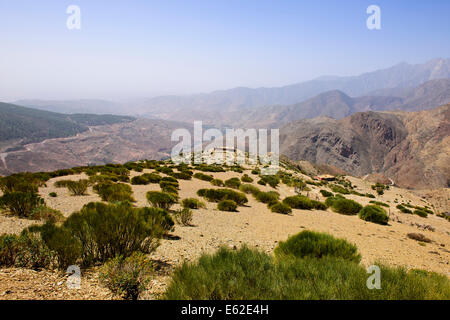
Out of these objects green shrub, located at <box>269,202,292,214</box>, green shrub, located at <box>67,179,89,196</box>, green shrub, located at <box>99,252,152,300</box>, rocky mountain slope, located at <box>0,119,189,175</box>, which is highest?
green shrub, located at <box>99,252,152,300</box>

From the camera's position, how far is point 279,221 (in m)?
10.9

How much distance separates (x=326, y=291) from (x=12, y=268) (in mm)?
4535

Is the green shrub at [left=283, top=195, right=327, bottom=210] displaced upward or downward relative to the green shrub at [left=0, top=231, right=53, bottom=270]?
downward

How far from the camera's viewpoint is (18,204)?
25.7 ft

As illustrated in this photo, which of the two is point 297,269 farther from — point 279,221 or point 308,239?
point 279,221

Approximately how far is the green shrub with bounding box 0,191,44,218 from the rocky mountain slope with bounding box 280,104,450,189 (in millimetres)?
97165

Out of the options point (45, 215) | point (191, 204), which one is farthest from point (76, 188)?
point (191, 204)

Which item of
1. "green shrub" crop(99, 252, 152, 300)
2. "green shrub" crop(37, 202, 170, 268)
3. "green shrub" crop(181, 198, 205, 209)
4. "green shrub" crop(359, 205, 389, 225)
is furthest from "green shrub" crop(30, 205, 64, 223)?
"green shrub" crop(359, 205, 389, 225)

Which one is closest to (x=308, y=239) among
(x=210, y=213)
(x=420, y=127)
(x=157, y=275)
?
(x=157, y=275)

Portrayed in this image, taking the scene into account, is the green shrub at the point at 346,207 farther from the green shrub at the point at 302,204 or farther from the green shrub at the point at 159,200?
the green shrub at the point at 159,200

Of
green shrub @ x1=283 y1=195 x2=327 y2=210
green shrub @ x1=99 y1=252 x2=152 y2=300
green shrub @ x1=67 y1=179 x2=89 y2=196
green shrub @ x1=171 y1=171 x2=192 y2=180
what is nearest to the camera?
green shrub @ x1=99 y1=252 x2=152 y2=300

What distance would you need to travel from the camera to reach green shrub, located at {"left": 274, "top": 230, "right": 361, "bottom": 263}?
4811mm

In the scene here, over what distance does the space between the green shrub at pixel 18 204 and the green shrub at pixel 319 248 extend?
26.0 feet

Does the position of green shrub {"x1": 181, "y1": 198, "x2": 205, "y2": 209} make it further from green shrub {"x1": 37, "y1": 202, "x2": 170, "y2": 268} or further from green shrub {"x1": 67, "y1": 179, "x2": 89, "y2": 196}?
green shrub {"x1": 37, "y1": 202, "x2": 170, "y2": 268}
